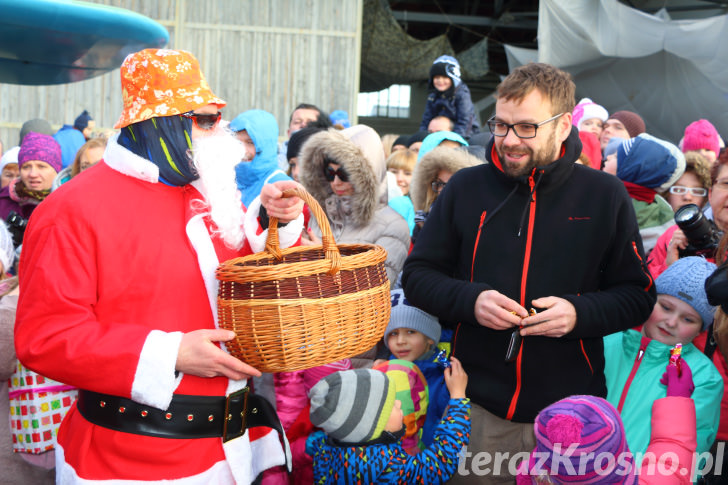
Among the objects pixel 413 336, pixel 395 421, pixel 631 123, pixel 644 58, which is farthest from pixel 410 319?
pixel 644 58

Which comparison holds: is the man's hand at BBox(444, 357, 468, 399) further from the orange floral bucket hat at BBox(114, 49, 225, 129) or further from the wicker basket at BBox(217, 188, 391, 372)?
the orange floral bucket hat at BBox(114, 49, 225, 129)

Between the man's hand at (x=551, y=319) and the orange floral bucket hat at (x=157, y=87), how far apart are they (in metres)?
1.29

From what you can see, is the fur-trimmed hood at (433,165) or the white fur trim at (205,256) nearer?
the white fur trim at (205,256)

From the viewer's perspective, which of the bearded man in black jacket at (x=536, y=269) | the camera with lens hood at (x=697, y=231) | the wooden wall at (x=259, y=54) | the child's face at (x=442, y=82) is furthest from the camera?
the wooden wall at (x=259, y=54)

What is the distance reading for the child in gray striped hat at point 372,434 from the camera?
246cm

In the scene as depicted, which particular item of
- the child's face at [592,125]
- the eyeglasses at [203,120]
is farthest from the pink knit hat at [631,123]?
the eyeglasses at [203,120]

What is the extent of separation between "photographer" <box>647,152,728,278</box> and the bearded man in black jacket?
77 cm

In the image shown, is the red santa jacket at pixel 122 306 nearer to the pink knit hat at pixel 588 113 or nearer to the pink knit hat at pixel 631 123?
the pink knit hat at pixel 588 113

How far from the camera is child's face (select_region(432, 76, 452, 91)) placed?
7276 millimetres

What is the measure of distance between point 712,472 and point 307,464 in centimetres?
172

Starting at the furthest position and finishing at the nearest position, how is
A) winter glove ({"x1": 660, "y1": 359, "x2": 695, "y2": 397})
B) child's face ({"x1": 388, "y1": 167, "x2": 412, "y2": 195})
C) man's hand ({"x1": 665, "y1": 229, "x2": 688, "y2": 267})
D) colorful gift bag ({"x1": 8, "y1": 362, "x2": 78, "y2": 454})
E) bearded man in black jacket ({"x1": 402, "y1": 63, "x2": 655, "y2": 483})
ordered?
child's face ({"x1": 388, "y1": 167, "x2": 412, "y2": 195}), man's hand ({"x1": 665, "y1": 229, "x2": 688, "y2": 267}), colorful gift bag ({"x1": 8, "y1": 362, "x2": 78, "y2": 454}), winter glove ({"x1": 660, "y1": 359, "x2": 695, "y2": 397}), bearded man in black jacket ({"x1": 402, "y1": 63, "x2": 655, "y2": 483})

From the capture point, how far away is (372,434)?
251 cm

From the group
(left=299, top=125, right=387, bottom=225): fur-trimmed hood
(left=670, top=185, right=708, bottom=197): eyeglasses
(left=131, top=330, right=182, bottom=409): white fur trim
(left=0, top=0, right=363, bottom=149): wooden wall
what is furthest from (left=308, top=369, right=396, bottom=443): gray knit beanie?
(left=0, top=0, right=363, bottom=149): wooden wall

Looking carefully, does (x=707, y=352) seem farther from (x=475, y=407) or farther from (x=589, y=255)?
(x=475, y=407)
